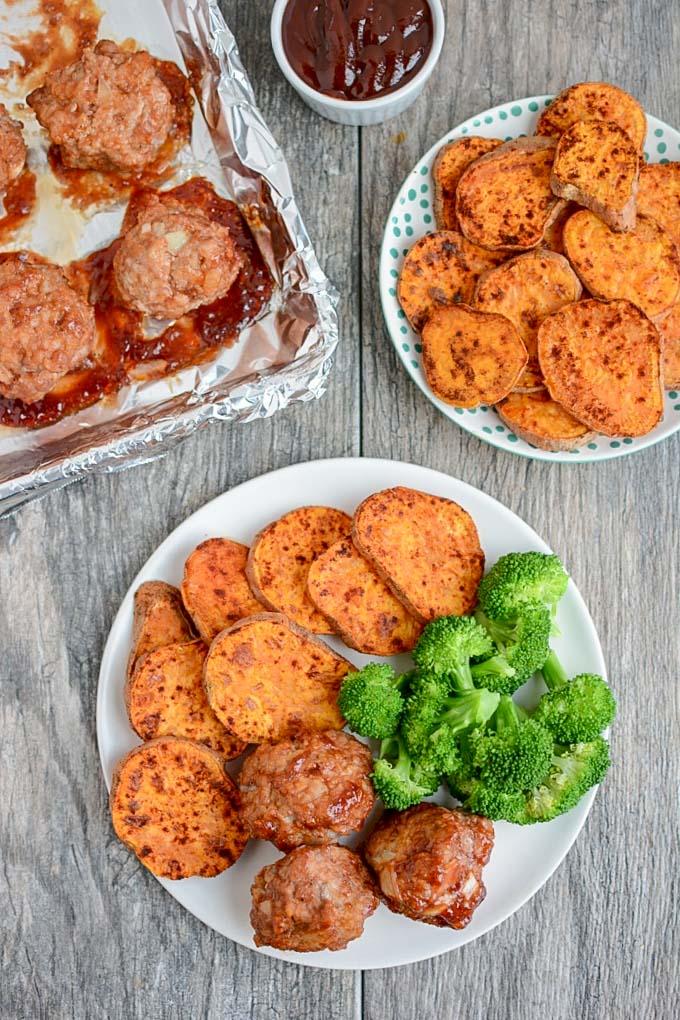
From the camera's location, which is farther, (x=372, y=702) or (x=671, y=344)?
(x=671, y=344)

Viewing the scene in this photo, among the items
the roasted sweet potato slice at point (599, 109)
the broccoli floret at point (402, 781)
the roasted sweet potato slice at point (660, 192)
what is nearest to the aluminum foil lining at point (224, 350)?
the roasted sweet potato slice at point (599, 109)

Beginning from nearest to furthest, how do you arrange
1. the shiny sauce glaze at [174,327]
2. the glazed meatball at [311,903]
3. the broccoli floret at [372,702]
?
the glazed meatball at [311,903] → the broccoli floret at [372,702] → the shiny sauce glaze at [174,327]

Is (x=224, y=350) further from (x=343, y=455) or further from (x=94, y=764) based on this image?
(x=94, y=764)

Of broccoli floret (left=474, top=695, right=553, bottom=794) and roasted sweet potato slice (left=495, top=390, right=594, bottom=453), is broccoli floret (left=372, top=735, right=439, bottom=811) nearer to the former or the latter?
broccoli floret (left=474, top=695, right=553, bottom=794)

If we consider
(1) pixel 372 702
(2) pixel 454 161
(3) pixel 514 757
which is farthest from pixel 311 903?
(2) pixel 454 161

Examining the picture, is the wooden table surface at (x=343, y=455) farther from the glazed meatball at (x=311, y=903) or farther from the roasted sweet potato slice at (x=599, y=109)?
the glazed meatball at (x=311, y=903)

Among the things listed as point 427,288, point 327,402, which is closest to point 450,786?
point 327,402

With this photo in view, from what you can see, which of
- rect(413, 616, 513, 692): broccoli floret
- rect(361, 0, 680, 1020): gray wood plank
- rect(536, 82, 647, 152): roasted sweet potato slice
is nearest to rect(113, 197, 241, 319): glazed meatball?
rect(361, 0, 680, 1020): gray wood plank
